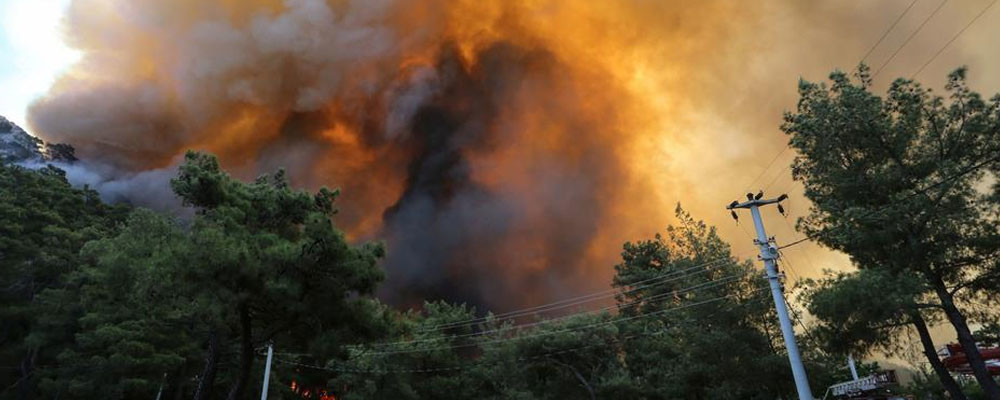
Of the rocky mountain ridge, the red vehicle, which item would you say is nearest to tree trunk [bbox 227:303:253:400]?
the red vehicle

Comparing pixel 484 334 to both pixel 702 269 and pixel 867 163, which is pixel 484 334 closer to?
pixel 702 269

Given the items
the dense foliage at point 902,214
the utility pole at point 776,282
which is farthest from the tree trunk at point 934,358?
the utility pole at point 776,282

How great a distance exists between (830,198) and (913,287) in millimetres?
5941

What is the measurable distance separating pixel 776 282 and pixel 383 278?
16503mm

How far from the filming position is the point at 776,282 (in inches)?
695

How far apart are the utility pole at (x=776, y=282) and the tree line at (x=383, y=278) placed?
3.61 meters

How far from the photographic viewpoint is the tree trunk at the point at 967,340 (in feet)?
61.5

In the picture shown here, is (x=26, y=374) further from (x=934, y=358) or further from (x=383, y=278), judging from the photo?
(x=934, y=358)

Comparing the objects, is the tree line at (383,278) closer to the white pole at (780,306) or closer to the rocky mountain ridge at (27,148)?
the white pole at (780,306)

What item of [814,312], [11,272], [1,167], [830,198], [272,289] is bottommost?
[814,312]

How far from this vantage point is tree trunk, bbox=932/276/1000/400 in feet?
61.5

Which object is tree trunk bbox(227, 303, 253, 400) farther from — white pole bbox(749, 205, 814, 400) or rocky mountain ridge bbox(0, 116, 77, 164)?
rocky mountain ridge bbox(0, 116, 77, 164)

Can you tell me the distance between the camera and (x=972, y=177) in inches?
773

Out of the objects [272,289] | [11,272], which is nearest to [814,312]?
[272,289]
